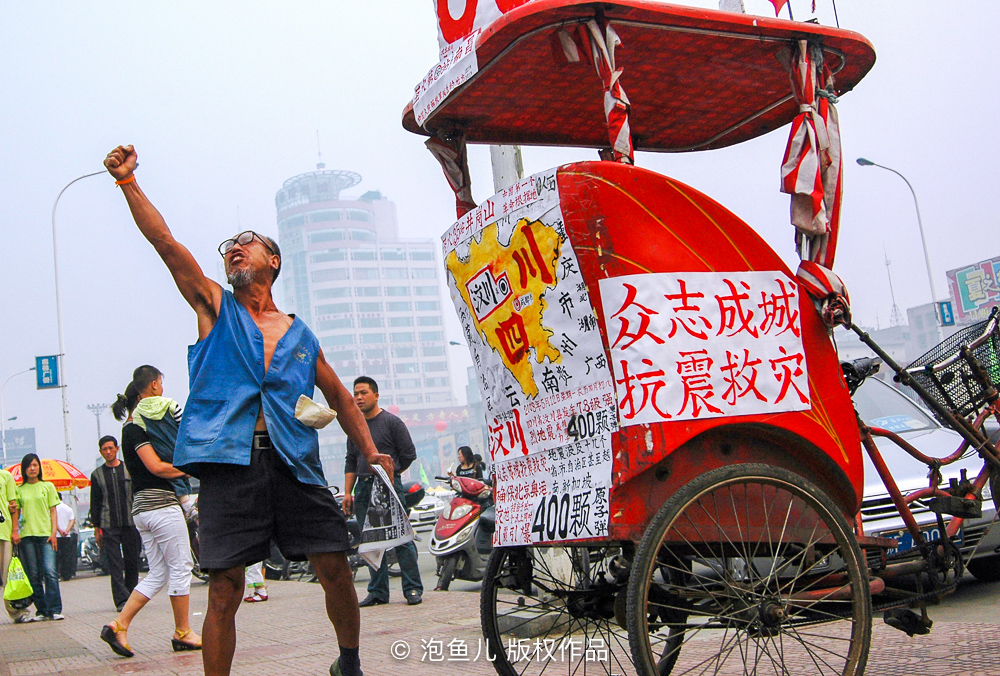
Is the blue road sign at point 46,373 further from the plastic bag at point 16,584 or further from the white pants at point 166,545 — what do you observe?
the white pants at point 166,545

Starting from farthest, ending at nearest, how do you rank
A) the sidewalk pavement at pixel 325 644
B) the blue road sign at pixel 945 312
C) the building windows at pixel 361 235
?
the building windows at pixel 361 235
the blue road sign at pixel 945 312
the sidewalk pavement at pixel 325 644

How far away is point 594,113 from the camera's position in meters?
4.49

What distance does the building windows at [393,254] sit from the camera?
154250 millimetres

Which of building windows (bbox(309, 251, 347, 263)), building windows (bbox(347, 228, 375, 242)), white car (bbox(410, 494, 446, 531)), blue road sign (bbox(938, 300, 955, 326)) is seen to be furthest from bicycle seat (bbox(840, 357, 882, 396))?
building windows (bbox(347, 228, 375, 242))

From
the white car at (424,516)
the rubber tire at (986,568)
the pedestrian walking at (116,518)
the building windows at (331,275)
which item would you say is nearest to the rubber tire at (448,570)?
the pedestrian walking at (116,518)

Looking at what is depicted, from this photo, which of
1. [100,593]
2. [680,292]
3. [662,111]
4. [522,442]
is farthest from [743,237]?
[100,593]

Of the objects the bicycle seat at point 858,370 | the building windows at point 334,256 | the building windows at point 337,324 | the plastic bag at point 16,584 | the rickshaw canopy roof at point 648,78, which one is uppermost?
the building windows at point 334,256

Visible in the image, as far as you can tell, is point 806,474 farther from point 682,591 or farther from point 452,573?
point 452,573

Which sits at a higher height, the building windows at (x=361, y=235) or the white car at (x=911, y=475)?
the building windows at (x=361, y=235)

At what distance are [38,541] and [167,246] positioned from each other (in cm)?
862

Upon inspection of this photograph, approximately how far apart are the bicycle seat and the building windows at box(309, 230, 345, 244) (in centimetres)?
15251

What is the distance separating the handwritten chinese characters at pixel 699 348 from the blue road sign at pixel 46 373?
2880 centimetres

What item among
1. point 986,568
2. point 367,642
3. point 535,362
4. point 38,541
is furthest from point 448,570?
point 535,362

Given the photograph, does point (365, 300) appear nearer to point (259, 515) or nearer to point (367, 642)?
point (367, 642)
